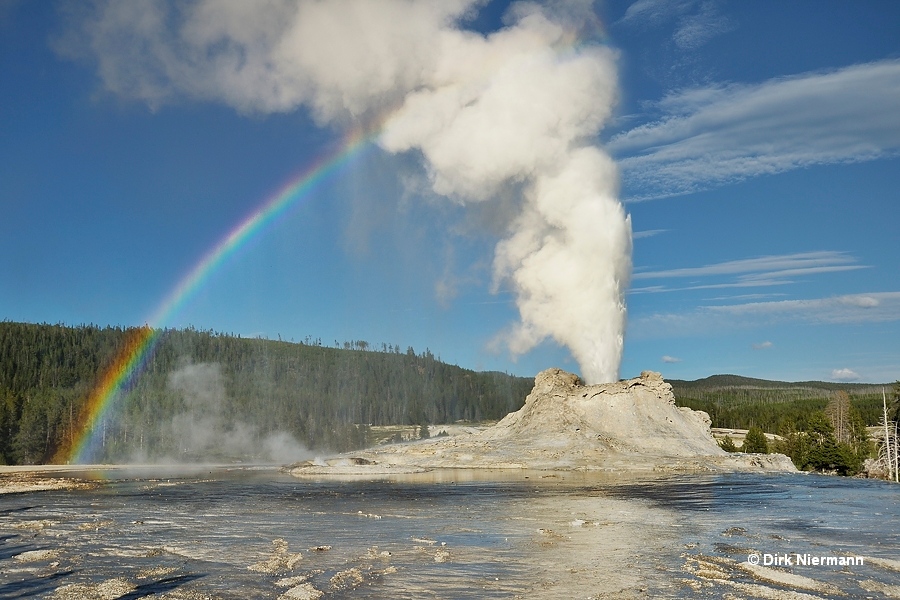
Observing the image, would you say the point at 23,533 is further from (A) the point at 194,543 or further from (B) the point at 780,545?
(B) the point at 780,545

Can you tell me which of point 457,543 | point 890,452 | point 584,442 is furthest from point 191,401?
point 457,543

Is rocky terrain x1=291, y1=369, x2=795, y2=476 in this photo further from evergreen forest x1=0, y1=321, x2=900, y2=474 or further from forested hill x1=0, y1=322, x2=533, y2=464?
forested hill x1=0, y1=322, x2=533, y2=464

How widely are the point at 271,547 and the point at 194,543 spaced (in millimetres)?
2934

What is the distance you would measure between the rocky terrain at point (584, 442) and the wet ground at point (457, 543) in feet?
49.8

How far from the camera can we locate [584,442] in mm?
61406

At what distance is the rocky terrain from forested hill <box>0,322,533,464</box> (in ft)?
175

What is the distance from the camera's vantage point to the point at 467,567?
Answer: 65.1 ft

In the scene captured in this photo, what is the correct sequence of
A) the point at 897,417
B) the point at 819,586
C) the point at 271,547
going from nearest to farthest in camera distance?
the point at 819,586, the point at 271,547, the point at 897,417

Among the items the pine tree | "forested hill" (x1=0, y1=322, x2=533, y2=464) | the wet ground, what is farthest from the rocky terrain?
"forested hill" (x1=0, y1=322, x2=533, y2=464)

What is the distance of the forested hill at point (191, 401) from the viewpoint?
107812 millimetres

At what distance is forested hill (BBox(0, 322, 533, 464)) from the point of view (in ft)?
354

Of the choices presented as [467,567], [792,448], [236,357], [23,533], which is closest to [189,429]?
[236,357]

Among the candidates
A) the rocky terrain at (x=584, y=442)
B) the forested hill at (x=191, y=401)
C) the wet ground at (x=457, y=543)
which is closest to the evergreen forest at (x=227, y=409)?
the forested hill at (x=191, y=401)

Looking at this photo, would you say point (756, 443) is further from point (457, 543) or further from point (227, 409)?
point (227, 409)
